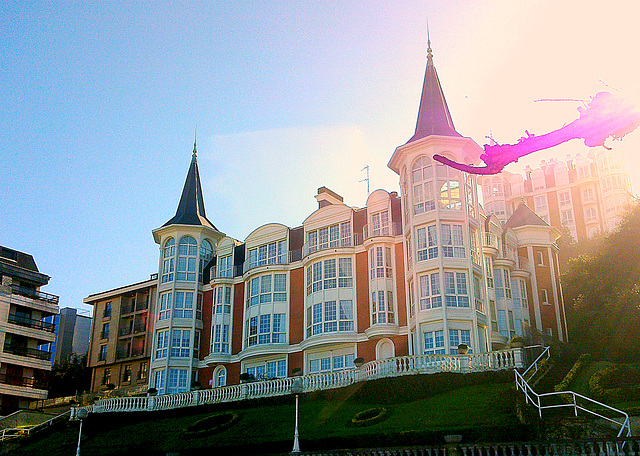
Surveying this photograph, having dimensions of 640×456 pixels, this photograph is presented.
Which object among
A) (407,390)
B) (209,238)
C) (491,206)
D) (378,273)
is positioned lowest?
(407,390)

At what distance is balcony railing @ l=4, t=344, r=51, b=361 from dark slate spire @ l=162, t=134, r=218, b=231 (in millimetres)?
17935

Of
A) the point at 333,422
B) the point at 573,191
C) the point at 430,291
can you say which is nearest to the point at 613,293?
the point at 430,291

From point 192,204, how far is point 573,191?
186ft

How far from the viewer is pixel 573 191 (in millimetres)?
90250

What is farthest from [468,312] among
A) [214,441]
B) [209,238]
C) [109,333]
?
[109,333]

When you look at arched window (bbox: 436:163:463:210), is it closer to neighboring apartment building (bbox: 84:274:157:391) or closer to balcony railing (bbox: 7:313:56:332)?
neighboring apartment building (bbox: 84:274:157:391)

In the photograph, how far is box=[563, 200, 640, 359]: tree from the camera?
40000 mm

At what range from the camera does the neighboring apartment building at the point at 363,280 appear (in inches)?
1508

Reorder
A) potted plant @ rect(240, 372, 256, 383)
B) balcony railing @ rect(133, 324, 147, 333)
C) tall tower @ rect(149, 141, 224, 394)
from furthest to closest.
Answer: balcony railing @ rect(133, 324, 147, 333) < tall tower @ rect(149, 141, 224, 394) < potted plant @ rect(240, 372, 256, 383)

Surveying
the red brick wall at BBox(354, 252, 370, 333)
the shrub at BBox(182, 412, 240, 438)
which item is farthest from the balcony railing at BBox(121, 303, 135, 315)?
the shrub at BBox(182, 412, 240, 438)

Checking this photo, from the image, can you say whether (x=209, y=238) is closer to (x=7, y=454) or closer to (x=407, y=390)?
(x=7, y=454)

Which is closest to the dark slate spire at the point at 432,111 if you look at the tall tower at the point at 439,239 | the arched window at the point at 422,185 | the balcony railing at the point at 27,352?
the tall tower at the point at 439,239

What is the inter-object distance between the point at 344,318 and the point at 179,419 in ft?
38.6

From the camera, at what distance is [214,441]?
31031 mm
